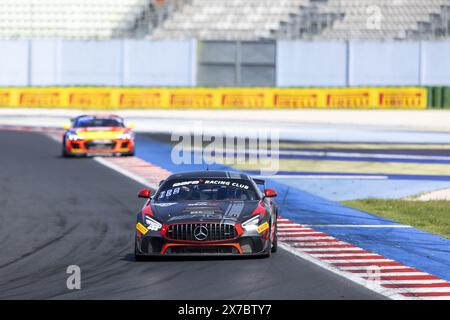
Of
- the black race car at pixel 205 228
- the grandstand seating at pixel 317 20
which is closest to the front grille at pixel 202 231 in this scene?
the black race car at pixel 205 228

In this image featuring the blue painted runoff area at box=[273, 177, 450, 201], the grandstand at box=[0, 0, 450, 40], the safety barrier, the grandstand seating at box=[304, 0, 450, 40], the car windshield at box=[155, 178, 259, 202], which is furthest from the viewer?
the grandstand at box=[0, 0, 450, 40]

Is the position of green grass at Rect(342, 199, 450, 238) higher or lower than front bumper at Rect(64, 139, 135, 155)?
lower

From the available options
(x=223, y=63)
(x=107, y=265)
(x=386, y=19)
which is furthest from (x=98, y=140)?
(x=386, y=19)

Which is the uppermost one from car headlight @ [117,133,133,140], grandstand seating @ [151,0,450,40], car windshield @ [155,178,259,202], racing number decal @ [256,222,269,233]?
grandstand seating @ [151,0,450,40]

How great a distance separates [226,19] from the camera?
68.8 meters

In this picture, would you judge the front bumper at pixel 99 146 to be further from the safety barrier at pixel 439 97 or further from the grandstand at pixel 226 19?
the grandstand at pixel 226 19

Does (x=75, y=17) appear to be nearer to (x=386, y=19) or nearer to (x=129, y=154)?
(x=386, y=19)

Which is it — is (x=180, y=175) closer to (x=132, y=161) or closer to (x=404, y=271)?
(x=404, y=271)

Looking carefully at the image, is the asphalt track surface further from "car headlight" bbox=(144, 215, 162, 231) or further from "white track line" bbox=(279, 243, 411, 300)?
"car headlight" bbox=(144, 215, 162, 231)

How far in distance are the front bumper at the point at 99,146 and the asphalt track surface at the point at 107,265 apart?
9755mm

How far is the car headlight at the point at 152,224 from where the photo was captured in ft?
48.1

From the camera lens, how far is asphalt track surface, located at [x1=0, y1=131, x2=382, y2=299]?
1236 centimetres

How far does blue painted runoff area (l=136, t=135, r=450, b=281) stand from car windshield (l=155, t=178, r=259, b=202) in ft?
6.89

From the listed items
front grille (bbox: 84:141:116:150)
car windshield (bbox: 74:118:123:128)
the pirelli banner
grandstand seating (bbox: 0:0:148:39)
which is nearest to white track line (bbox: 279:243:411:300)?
front grille (bbox: 84:141:116:150)
